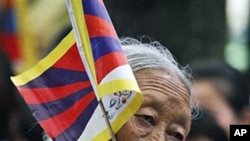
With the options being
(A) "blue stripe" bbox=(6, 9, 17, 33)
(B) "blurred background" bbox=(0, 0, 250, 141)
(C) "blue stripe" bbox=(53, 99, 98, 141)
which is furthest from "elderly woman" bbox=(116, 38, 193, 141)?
(A) "blue stripe" bbox=(6, 9, 17, 33)

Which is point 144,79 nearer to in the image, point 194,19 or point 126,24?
point 126,24

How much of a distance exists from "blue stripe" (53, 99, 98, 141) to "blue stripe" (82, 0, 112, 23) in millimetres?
295

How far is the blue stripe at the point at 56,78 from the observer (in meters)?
4.82

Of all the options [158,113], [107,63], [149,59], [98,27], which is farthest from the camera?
[149,59]

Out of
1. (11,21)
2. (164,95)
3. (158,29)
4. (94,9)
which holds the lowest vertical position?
(11,21)

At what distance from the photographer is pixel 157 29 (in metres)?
9.48

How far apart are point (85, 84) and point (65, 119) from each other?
0.47 feet

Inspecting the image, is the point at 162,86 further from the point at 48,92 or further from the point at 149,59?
the point at 48,92

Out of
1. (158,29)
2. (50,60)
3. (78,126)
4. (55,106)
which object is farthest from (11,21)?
(78,126)

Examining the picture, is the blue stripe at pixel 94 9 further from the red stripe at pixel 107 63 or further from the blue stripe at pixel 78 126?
the blue stripe at pixel 78 126

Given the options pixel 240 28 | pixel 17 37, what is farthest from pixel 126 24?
pixel 240 28

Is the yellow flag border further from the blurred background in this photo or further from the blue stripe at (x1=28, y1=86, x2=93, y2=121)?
the blurred background

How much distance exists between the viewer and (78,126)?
4734mm

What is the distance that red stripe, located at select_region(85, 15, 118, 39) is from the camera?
4551 millimetres
